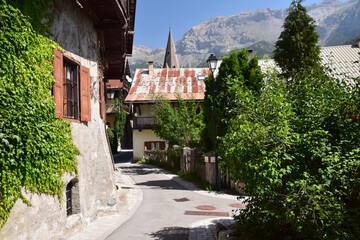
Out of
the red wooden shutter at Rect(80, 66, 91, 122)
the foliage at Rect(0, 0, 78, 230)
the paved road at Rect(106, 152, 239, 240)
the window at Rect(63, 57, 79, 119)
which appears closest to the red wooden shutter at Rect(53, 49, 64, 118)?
the foliage at Rect(0, 0, 78, 230)

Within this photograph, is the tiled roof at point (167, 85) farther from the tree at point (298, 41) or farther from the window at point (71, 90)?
the window at point (71, 90)

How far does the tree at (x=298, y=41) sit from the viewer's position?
1758cm

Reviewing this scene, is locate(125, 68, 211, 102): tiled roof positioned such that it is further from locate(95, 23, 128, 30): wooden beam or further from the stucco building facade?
locate(95, 23, 128, 30): wooden beam

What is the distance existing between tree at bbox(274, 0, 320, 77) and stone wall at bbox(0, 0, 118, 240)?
41.2ft

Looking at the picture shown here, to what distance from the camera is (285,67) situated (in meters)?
18.5

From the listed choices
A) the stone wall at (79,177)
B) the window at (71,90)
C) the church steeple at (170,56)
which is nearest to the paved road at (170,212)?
the stone wall at (79,177)

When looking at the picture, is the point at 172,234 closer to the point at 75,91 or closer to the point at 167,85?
the point at 75,91

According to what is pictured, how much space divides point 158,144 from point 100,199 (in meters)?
21.4

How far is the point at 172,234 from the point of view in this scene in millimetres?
6902

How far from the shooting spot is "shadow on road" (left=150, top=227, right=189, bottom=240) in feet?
21.9

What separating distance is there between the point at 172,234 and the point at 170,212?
2233 millimetres

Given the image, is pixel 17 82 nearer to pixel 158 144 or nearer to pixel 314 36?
pixel 314 36

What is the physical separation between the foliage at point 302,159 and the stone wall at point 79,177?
3.52 metres

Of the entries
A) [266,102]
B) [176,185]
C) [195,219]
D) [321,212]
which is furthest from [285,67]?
[321,212]
